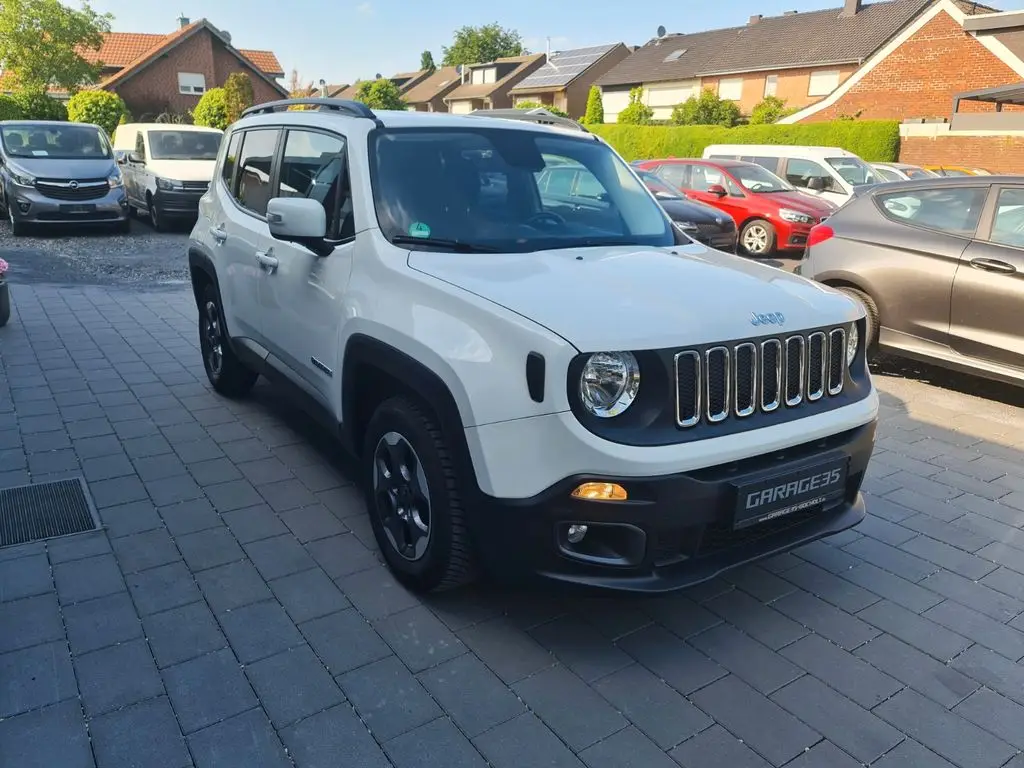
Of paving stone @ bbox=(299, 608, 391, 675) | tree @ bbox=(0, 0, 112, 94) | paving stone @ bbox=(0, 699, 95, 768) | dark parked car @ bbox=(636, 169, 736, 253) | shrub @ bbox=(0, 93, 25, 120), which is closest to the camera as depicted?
paving stone @ bbox=(0, 699, 95, 768)

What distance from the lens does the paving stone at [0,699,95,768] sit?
2.47m

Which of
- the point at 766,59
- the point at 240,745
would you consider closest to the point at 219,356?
the point at 240,745

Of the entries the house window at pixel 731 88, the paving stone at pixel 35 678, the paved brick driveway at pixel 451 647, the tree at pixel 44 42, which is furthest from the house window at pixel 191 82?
the paving stone at pixel 35 678

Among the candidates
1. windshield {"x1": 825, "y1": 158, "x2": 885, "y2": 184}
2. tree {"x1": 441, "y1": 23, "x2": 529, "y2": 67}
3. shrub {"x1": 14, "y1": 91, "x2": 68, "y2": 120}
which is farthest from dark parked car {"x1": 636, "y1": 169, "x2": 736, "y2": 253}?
Result: tree {"x1": 441, "y1": 23, "x2": 529, "y2": 67}

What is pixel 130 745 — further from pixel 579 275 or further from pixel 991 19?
pixel 991 19

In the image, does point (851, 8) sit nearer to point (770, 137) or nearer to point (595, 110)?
point (595, 110)

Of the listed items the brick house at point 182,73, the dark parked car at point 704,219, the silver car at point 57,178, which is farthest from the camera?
the brick house at point 182,73

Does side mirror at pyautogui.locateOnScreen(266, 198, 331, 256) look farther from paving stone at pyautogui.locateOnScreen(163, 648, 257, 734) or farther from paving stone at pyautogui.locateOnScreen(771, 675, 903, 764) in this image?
paving stone at pyautogui.locateOnScreen(771, 675, 903, 764)

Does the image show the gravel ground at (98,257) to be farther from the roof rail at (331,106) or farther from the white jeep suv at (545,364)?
the white jeep suv at (545,364)

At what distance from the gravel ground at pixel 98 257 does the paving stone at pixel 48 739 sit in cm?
821

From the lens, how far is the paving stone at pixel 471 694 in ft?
8.91

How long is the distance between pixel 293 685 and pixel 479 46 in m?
109

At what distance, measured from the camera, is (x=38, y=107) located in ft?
104

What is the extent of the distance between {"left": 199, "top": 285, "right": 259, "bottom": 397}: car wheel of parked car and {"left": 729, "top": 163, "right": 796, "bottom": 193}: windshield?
35.9ft
